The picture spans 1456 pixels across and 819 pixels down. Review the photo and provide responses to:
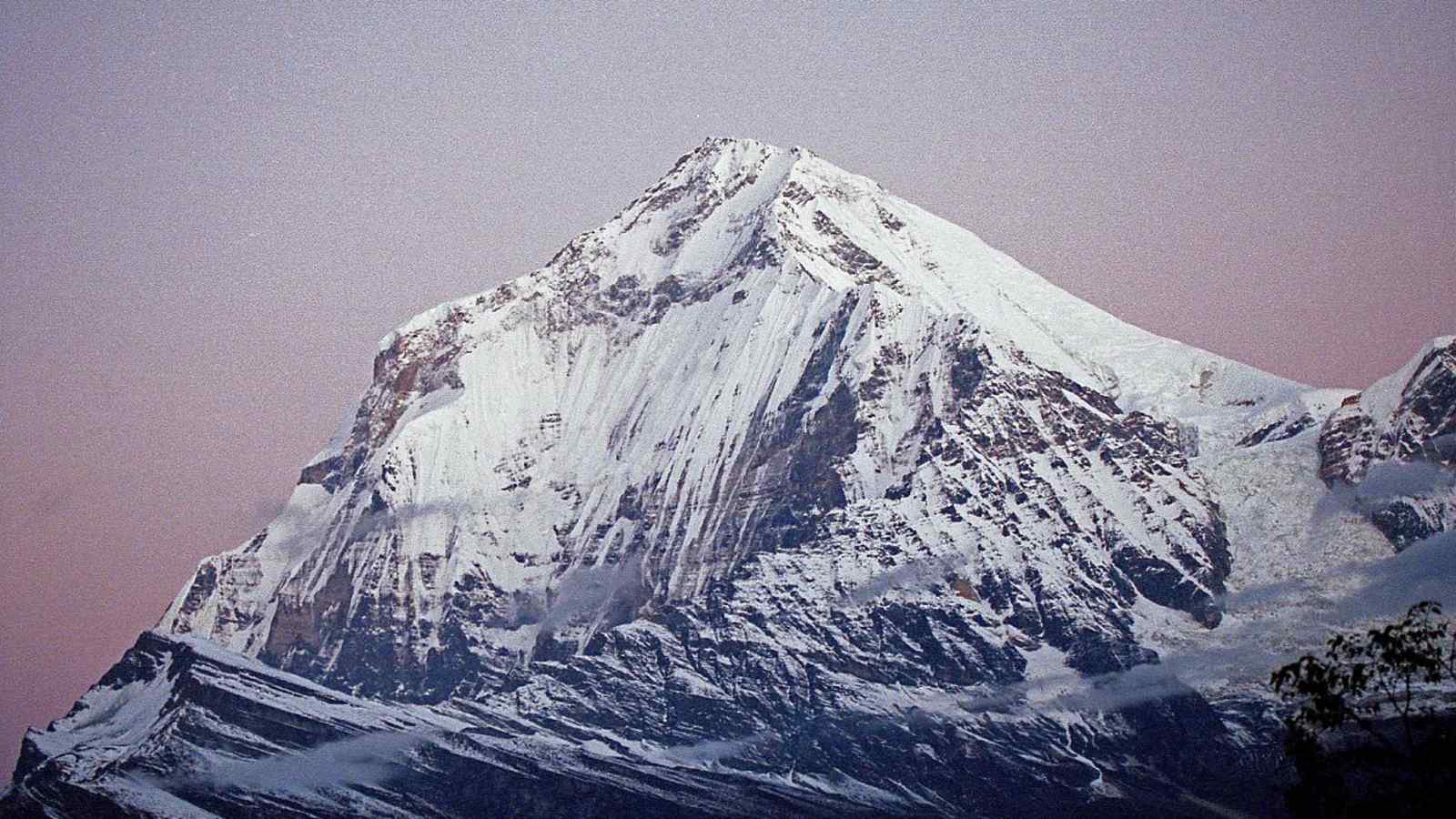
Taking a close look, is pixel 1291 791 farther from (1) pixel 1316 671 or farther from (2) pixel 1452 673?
(2) pixel 1452 673

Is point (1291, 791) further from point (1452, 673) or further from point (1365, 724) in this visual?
point (1452, 673)

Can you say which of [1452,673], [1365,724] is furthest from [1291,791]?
[1452,673]

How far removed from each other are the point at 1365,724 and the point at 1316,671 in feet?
23.3

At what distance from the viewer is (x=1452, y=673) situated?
158 meters

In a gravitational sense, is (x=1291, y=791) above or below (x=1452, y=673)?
below

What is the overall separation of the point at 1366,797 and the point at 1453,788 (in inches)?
332

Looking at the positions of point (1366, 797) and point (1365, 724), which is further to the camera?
point (1366, 797)

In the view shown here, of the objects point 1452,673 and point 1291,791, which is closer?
point 1291,791

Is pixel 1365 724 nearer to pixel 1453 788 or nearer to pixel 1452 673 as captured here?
pixel 1453 788

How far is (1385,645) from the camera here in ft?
500

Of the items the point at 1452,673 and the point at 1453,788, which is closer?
the point at 1453,788

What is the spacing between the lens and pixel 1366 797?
502 feet

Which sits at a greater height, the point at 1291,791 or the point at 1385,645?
the point at 1385,645

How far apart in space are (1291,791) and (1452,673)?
17801mm
